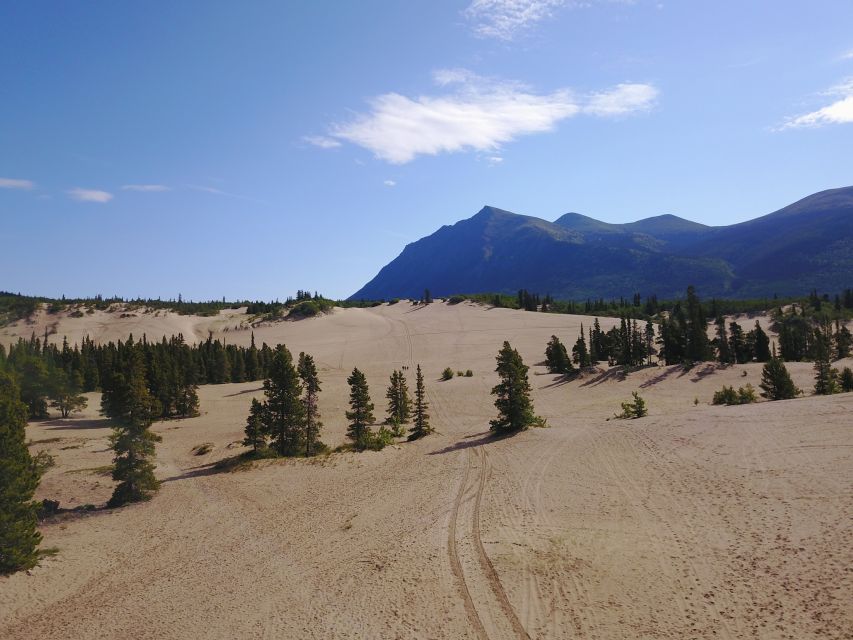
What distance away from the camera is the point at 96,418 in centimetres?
6291

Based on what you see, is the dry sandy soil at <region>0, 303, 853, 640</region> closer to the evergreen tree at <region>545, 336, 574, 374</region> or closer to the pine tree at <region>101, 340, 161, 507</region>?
the pine tree at <region>101, 340, 161, 507</region>

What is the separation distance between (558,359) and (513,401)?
40.0 meters

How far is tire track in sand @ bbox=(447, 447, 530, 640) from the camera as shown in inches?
523

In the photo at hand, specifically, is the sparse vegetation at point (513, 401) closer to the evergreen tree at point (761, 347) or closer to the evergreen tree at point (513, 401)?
the evergreen tree at point (513, 401)

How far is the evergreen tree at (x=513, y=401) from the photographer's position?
37.1m

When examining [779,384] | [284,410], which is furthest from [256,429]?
[779,384]

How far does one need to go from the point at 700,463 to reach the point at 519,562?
13011 millimetres

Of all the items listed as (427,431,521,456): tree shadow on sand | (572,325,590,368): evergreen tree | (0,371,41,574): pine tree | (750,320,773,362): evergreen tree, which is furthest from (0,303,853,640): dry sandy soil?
(750,320,773,362): evergreen tree

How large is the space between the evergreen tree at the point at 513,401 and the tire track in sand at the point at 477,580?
14.3 m

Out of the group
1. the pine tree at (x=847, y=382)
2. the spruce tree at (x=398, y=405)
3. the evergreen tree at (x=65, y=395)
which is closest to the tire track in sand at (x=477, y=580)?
the spruce tree at (x=398, y=405)

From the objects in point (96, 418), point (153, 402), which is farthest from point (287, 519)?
point (96, 418)

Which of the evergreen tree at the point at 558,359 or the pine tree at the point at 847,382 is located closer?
the pine tree at the point at 847,382

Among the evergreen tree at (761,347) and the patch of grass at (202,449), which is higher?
the evergreen tree at (761,347)

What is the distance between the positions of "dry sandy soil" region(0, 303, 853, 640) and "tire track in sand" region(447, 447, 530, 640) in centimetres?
8
